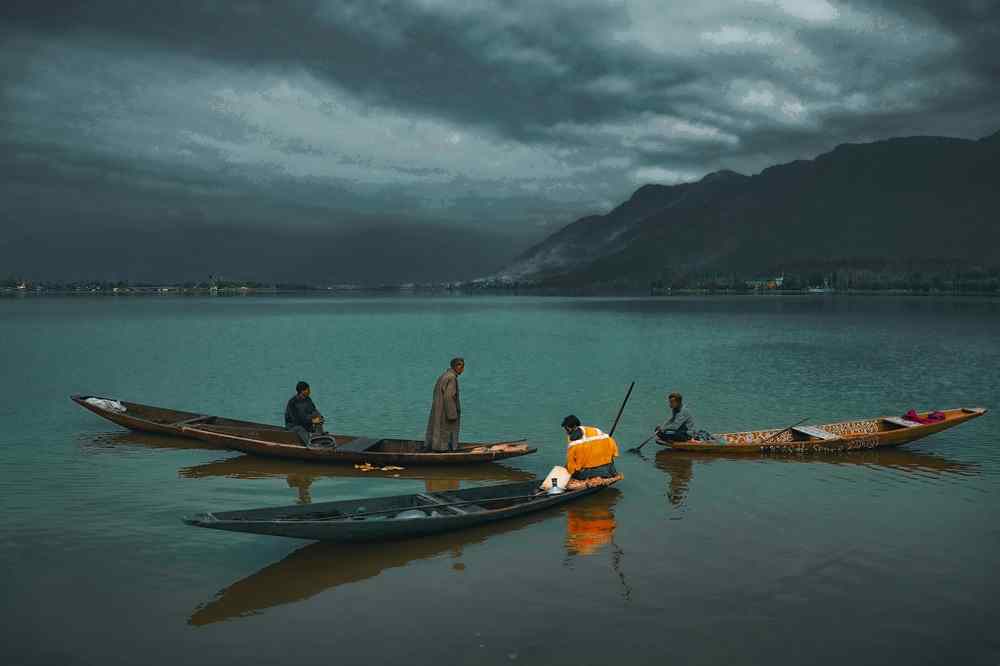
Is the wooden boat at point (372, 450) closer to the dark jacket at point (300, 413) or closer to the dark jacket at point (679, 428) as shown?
the dark jacket at point (300, 413)

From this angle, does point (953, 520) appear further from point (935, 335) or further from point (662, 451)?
point (935, 335)

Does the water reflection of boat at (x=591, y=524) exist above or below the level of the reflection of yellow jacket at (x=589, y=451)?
below

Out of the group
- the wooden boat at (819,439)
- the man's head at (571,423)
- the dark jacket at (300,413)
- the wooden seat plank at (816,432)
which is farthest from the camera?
the wooden seat plank at (816,432)

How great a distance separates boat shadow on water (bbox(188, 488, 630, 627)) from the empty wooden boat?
11184mm

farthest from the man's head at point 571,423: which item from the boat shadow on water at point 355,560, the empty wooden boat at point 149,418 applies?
the empty wooden boat at point 149,418

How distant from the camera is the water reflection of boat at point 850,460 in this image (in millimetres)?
22500

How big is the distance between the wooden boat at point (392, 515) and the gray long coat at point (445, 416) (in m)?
4.51

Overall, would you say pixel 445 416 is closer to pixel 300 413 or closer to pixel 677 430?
pixel 300 413

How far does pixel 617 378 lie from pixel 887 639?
38.6 meters

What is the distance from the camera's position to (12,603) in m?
12.6

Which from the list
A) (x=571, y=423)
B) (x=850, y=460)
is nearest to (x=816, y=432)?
(x=850, y=460)

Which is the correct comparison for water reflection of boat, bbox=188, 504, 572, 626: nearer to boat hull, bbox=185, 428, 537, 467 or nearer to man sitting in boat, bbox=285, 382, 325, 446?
boat hull, bbox=185, 428, 537, 467

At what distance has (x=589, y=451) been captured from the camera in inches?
727

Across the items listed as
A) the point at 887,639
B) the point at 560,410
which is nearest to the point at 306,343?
the point at 560,410
